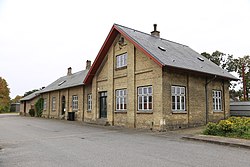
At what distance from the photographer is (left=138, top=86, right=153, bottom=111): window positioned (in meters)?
15.8

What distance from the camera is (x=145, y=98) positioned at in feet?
53.1

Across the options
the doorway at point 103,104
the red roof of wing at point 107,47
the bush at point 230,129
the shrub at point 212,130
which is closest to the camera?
the bush at point 230,129

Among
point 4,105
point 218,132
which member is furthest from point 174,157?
point 4,105

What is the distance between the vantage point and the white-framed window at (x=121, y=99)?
18000mm

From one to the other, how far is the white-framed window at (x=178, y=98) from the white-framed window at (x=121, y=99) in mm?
3922

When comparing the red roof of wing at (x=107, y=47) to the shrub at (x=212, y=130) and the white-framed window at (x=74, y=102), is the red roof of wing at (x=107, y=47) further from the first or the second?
the shrub at (x=212, y=130)

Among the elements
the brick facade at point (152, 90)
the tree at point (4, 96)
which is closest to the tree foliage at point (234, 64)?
the brick facade at point (152, 90)

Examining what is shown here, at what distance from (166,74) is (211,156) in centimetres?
807

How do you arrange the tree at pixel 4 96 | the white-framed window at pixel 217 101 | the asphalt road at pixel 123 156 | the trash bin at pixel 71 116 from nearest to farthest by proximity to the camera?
the asphalt road at pixel 123 156
the white-framed window at pixel 217 101
the trash bin at pixel 71 116
the tree at pixel 4 96

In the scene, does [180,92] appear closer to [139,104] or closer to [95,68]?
[139,104]

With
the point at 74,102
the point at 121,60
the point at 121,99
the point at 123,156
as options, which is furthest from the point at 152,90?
the point at 74,102

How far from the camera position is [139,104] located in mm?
16578

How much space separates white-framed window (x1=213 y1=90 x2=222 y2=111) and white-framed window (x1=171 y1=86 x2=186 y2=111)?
4019 millimetres

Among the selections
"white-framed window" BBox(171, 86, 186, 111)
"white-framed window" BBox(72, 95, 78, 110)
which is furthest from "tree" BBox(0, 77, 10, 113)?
"white-framed window" BBox(171, 86, 186, 111)
